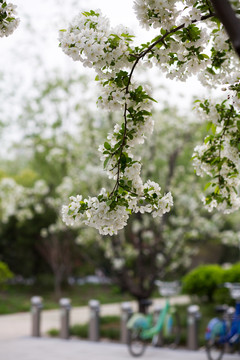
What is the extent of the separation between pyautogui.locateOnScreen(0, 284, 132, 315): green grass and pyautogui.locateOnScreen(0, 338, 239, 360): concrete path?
23.3 feet

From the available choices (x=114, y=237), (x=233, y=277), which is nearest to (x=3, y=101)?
(x=114, y=237)

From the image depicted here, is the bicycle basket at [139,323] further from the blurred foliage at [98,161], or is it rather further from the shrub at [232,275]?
the shrub at [232,275]

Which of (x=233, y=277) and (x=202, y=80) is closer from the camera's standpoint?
(x=202, y=80)

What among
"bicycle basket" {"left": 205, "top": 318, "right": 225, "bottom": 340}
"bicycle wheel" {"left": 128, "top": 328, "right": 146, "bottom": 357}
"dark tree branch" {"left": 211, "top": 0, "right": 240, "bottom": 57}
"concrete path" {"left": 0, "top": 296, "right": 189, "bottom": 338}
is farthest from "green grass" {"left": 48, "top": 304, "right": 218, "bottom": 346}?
"dark tree branch" {"left": 211, "top": 0, "right": 240, "bottom": 57}

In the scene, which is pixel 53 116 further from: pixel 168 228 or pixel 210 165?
pixel 210 165

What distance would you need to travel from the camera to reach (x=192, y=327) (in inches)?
356

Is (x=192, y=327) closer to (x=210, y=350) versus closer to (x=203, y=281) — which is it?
(x=210, y=350)

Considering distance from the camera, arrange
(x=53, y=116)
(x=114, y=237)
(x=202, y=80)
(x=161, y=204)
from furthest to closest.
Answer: (x=53, y=116) < (x=114, y=237) < (x=202, y=80) < (x=161, y=204)

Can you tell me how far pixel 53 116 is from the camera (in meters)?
12.8

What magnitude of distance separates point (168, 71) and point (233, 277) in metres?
9.33

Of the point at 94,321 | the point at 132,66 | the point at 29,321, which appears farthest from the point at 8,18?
the point at 29,321

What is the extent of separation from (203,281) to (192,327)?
4.53 m

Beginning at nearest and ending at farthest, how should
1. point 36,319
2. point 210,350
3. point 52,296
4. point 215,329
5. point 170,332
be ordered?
point 215,329
point 210,350
point 170,332
point 36,319
point 52,296

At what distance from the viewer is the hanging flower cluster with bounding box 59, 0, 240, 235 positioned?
3104 mm
